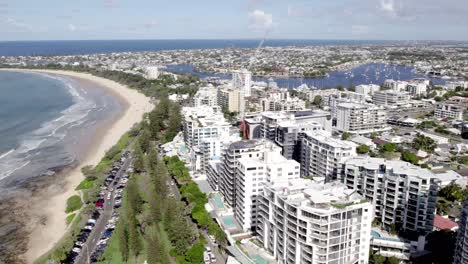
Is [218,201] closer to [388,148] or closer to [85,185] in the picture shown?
[85,185]

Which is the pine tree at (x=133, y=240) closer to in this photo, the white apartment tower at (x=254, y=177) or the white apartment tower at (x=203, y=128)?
the white apartment tower at (x=254, y=177)

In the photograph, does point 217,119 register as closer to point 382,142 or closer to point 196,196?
point 196,196

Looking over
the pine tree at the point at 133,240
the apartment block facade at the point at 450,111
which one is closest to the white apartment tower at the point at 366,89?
the apartment block facade at the point at 450,111

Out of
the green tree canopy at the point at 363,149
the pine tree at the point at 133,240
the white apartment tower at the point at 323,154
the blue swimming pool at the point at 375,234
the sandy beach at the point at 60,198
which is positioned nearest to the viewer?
the pine tree at the point at 133,240

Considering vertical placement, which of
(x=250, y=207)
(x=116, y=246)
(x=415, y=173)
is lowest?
(x=116, y=246)

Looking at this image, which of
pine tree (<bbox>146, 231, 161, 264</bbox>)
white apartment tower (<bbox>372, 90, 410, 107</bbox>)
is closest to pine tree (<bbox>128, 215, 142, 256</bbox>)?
pine tree (<bbox>146, 231, 161, 264</bbox>)

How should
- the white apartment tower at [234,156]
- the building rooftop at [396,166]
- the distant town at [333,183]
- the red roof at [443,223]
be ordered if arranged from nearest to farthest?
the distant town at [333,183], the building rooftop at [396,166], the red roof at [443,223], the white apartment tower at [234,156]

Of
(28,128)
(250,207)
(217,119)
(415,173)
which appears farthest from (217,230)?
(28,128)
